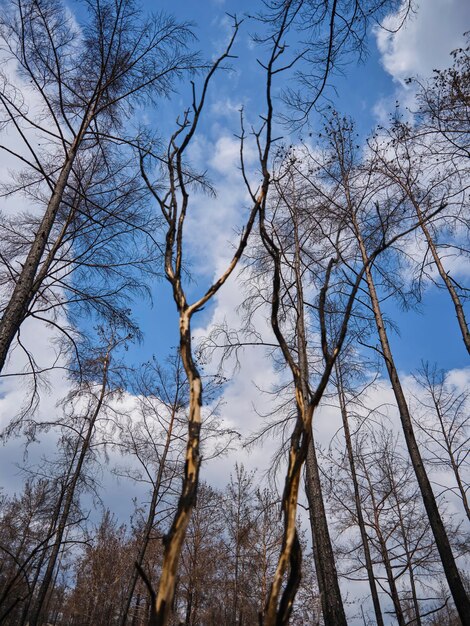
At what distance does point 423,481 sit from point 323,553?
1767mm

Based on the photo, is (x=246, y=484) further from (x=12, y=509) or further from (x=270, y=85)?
(x=270, y=85)

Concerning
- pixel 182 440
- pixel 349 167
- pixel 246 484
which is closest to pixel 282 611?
pixel 349 167

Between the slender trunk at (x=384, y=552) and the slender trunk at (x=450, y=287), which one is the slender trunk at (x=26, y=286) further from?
the slender trunk at (x=384, y=552)

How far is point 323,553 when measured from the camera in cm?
545

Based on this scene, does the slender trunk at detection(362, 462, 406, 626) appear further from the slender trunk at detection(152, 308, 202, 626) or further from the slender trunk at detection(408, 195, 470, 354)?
the slender trunk at detection(152, 308, 202, 626)

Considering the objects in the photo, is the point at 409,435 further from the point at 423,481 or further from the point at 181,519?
the point at 181,519

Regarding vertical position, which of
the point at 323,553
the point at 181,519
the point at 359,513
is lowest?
the point at 181,519

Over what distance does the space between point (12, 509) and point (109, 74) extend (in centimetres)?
2494

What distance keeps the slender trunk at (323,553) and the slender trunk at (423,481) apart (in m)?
1.42

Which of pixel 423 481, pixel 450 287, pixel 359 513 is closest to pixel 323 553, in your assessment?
pixel 423 481

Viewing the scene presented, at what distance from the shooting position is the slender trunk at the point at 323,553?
4891mm

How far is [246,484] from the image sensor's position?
17.4m

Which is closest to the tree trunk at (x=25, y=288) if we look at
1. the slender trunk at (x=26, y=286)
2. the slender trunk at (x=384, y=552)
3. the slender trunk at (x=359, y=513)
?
the slender trunk at (x=26, y=286)

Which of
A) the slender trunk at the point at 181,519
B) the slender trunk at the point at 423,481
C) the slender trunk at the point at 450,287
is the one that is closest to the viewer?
the slender trunk at the point at 181,519
